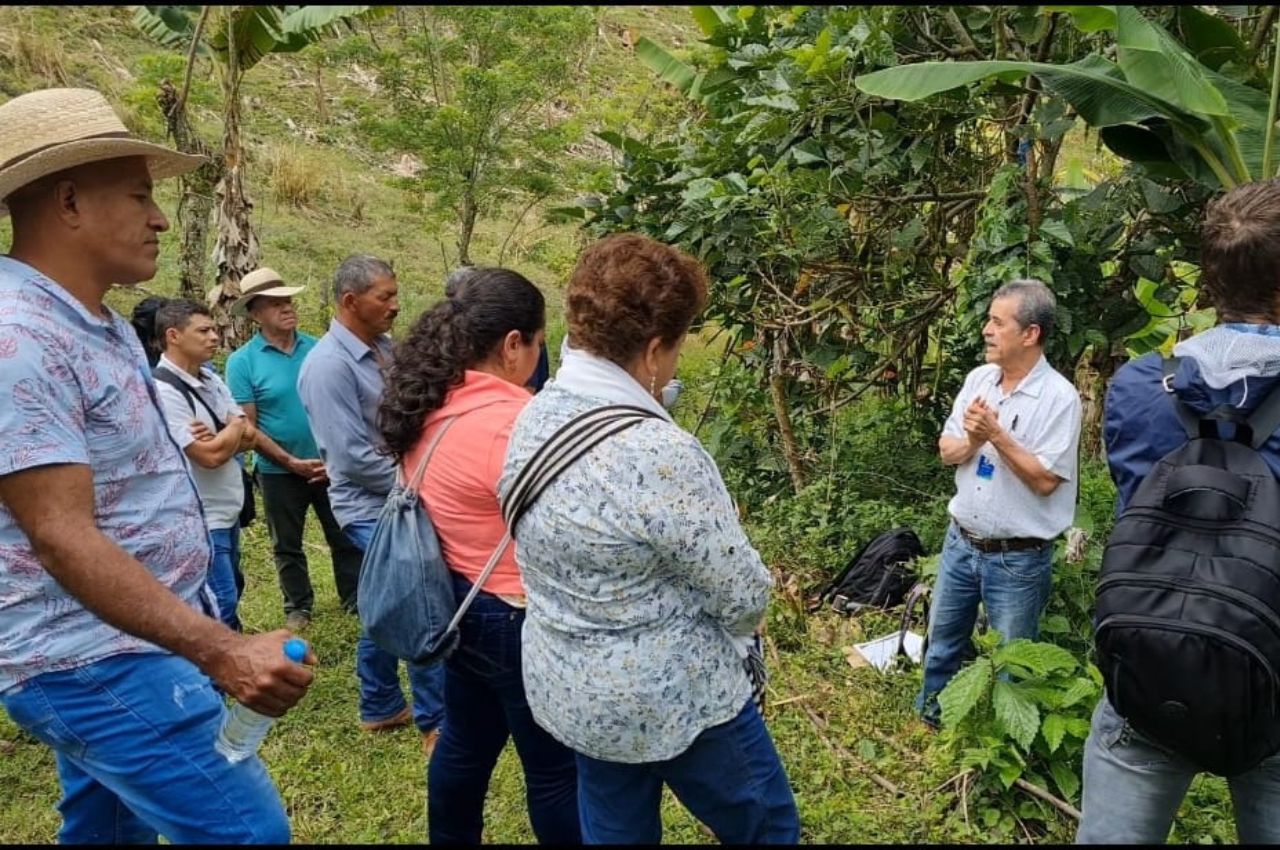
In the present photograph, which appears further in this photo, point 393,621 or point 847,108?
point 847,108

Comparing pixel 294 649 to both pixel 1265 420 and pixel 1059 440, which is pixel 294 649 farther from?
pixel 1059 440

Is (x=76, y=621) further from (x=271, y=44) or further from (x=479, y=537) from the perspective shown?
(x=271, y=44)

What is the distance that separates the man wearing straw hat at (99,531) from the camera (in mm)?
1675

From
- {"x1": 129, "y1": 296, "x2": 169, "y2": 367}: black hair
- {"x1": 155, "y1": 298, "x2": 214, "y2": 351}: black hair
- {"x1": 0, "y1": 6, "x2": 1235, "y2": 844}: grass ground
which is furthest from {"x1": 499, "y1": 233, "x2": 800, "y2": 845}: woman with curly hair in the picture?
{"x1": 129, "y1": 296, "x2": 169, "y2": 367}: black hair

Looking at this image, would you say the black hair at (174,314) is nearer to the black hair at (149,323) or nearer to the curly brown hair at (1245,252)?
the black hair at (149,323)

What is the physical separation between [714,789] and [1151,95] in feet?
9.40

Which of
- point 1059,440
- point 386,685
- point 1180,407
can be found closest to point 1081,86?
point 1059,440

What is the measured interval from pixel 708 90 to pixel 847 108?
2.78 feet

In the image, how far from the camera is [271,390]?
14.4 ft

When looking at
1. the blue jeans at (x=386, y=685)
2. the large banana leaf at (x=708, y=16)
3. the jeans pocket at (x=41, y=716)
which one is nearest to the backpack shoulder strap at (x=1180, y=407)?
the jeans pocket at (x=41, y=716)

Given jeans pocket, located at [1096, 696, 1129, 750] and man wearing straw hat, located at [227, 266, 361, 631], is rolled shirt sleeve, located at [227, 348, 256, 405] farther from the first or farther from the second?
jeans pocket, located at [1096, 696, 1129, 750]

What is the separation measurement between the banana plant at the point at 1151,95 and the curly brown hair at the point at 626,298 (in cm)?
202

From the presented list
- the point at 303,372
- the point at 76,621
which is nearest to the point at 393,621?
the point at 76,621

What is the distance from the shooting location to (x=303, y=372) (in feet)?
11.3
